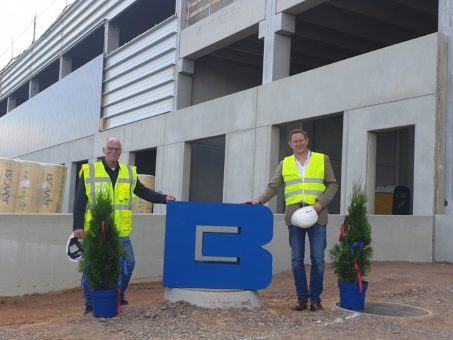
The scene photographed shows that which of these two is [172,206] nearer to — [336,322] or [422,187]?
[336,322]

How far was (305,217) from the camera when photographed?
550 cm

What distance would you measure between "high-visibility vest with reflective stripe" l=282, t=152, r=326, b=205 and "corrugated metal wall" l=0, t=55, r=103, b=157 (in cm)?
1901

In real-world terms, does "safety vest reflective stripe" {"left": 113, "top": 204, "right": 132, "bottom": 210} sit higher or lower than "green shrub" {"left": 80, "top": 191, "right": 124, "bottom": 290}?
higher

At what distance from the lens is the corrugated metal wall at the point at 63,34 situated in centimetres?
2472

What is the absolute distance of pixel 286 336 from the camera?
15.5 ft

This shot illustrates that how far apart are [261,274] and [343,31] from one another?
12.7 metres

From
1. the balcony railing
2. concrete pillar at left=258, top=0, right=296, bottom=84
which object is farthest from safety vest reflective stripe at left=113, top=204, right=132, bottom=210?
the balcony railing

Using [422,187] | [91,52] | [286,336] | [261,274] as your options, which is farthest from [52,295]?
[91,52]

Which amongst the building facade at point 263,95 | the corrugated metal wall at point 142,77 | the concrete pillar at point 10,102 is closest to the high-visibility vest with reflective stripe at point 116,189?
the building facade at point 263,95

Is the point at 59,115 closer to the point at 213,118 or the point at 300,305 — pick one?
the point at 213,118

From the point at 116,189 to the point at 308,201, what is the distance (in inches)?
82.9

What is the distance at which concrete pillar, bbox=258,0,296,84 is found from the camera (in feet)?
49.4

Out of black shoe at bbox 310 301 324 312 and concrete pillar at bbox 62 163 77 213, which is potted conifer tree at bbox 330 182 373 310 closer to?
black shoe at bbox 310 301 324 312

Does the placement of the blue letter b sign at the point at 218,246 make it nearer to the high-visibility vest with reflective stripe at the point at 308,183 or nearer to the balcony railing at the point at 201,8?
the high-visibility vest with reflective stripe at the point at 308,183
